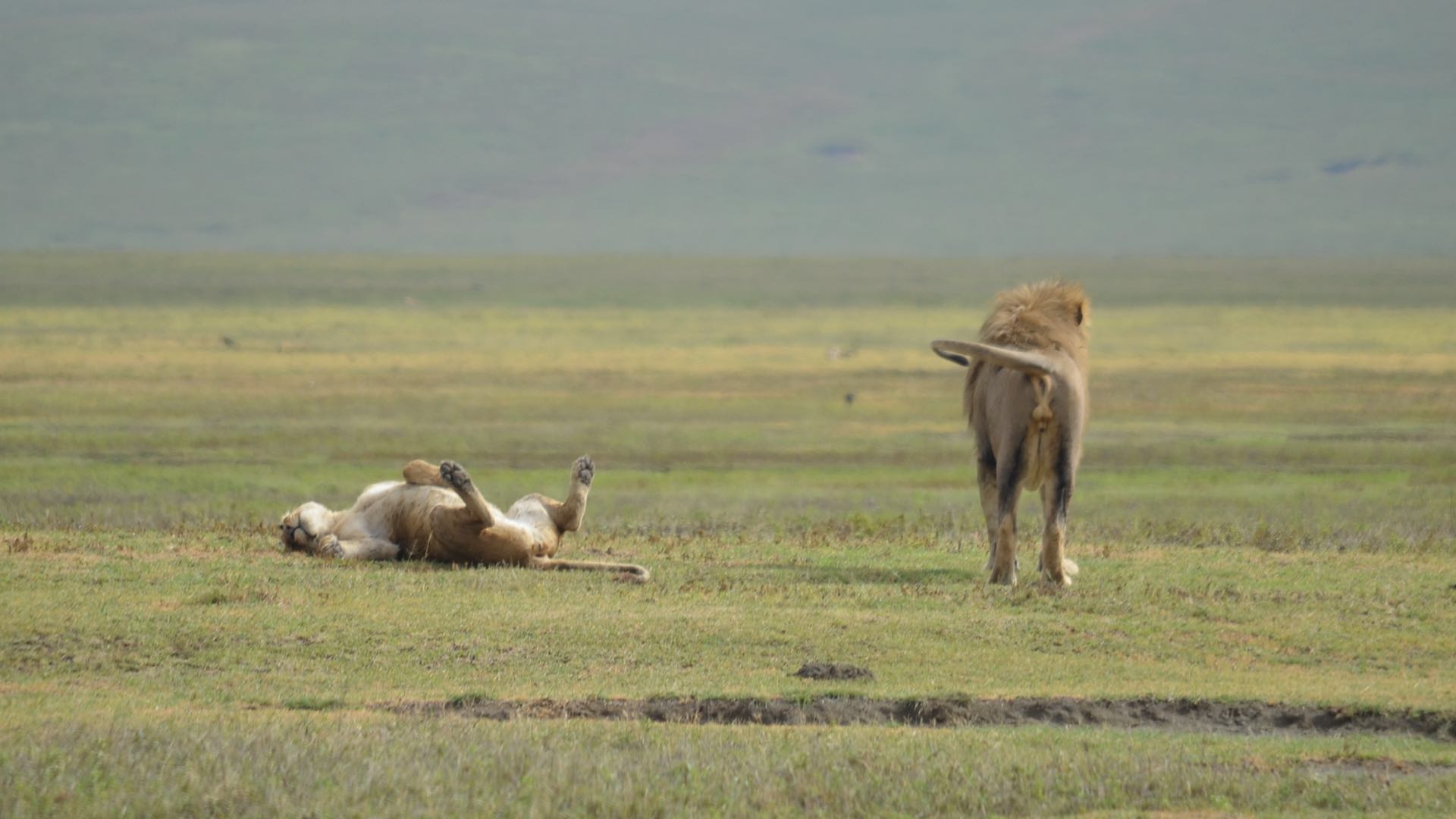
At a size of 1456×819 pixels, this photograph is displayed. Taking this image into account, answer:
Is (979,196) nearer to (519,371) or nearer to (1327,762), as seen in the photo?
(519,371)

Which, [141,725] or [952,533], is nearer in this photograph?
[141,725]

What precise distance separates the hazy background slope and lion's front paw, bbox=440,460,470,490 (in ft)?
429

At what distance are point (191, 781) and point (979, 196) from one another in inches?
6166

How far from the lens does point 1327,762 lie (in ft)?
29.7

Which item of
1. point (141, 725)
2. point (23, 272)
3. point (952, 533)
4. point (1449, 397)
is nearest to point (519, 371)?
point (1449, 397)

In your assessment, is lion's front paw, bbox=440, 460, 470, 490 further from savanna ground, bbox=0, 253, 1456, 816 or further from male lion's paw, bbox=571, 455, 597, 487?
male lion's paw, bbox=571, 455, 597, 487

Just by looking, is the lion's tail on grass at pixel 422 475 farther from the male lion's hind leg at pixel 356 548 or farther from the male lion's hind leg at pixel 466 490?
the male lion's hind leg at pixel 356 548

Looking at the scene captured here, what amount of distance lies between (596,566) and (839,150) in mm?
168280

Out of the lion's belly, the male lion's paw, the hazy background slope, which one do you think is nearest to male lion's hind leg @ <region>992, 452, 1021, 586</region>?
the male lion's paw

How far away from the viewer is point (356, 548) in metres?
14.2

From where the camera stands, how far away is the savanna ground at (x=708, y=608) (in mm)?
8422

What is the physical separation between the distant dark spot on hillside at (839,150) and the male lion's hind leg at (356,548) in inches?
6530

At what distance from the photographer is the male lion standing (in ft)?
44.5

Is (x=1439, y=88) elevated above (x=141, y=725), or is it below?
above
